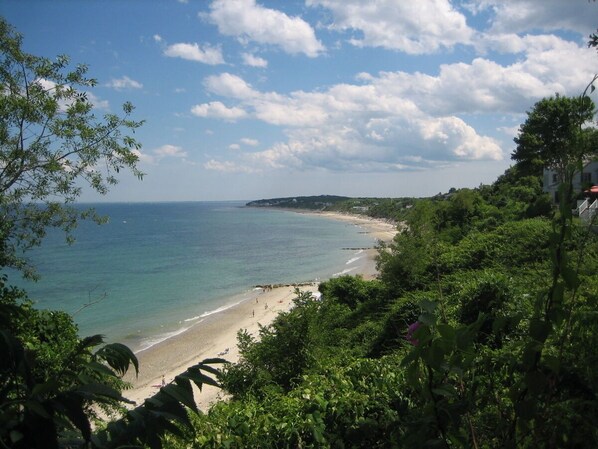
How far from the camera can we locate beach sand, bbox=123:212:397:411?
73.9 ft

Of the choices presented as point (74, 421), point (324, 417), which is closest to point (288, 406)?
point (324, 417)

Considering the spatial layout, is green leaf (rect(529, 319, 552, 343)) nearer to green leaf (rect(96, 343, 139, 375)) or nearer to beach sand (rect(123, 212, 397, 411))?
green leaf (rect(96, 343, 139, 375))

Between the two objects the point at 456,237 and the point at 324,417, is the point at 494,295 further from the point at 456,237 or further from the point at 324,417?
the point at 456,237

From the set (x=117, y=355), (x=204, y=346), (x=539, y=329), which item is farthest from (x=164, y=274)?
(x=539, y=329)

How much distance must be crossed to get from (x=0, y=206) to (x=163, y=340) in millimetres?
21945

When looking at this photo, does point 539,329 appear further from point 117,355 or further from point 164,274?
point 164,274

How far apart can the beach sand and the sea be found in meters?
1.40

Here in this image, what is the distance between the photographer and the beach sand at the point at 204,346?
22531 mm

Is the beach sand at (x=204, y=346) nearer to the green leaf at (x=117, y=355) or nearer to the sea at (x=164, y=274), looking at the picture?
the sea at (x=164, y=274)

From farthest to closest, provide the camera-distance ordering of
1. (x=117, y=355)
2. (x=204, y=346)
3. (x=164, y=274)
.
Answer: (x=164, y=274), (x=204, y=346), (x=117, y=355)

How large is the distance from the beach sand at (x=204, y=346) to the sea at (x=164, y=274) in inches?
55.1

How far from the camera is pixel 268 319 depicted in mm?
34781

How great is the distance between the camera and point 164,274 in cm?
5650

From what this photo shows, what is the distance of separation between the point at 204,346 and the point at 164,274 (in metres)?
29.6
